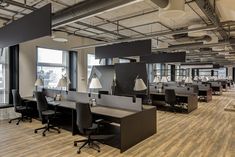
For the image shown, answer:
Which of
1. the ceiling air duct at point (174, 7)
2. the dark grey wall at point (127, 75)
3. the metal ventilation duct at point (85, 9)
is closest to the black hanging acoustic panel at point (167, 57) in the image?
the dark grey wall at point (127, 75)

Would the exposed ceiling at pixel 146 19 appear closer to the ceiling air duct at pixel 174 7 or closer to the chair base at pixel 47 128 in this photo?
the ceiling air duct at pixel 174 7

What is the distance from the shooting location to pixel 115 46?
6.10 m

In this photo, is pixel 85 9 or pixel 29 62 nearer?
pixel 85 9

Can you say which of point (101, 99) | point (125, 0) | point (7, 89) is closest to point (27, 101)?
point (7, 89)

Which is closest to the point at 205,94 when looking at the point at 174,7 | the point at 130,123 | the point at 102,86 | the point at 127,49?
the point at 127,49

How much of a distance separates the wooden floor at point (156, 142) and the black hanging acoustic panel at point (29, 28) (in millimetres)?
2172

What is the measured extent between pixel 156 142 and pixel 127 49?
2942 millimetres

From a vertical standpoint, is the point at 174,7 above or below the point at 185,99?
above

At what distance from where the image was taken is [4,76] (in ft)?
20.6

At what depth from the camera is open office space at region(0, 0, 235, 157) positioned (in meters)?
3.58

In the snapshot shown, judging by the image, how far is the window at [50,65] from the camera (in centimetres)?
725

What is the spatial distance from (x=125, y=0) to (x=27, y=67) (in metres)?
5.06

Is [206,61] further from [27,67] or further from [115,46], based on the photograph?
[27,67]

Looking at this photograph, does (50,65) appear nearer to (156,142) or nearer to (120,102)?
(120,102)
